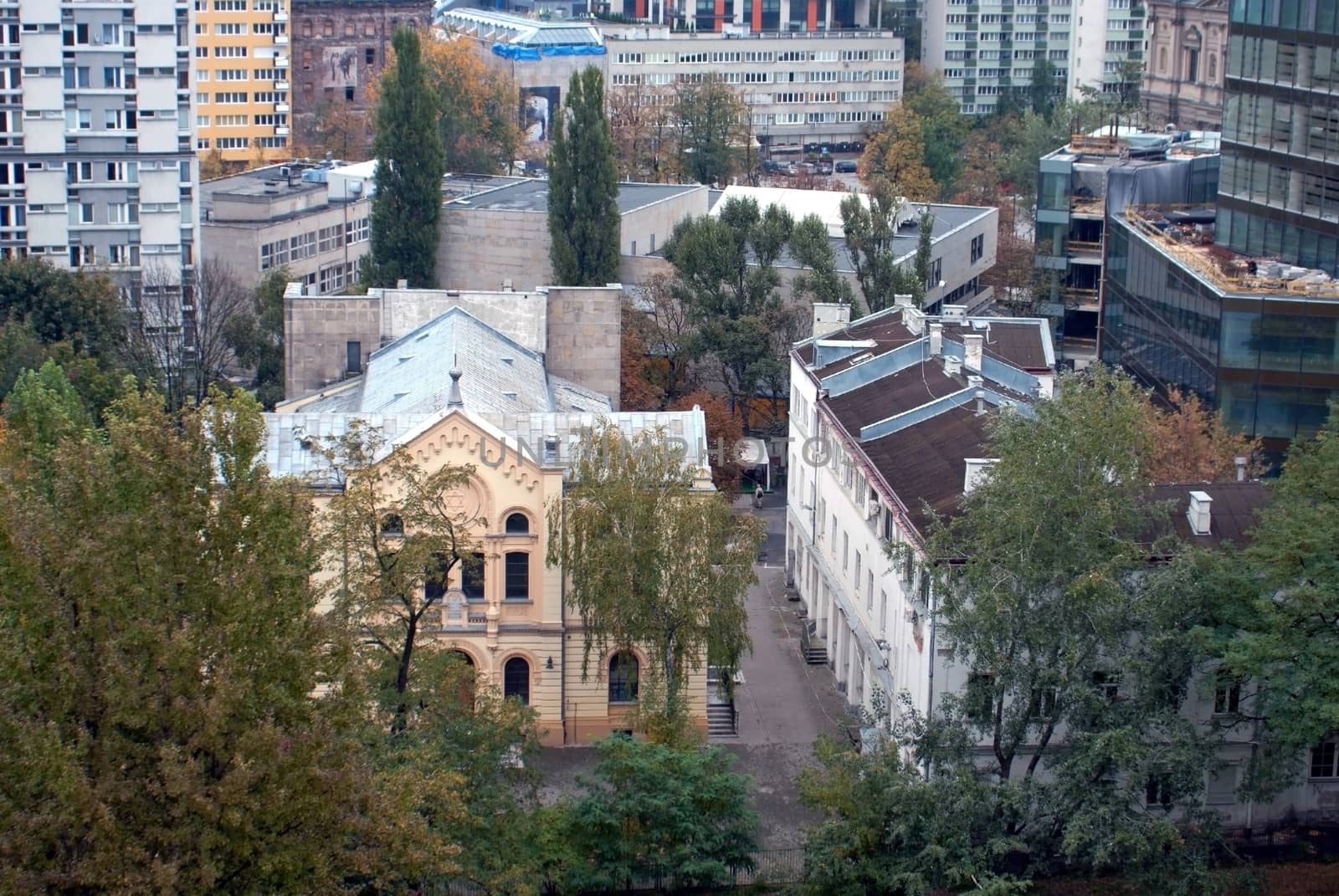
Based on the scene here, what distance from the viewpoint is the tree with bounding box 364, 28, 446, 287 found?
77.5 m

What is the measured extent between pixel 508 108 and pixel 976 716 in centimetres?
9541

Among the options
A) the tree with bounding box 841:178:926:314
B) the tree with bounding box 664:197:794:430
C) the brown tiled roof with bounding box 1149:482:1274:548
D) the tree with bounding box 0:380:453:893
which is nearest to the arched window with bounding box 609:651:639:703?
the brown tiled roof with bounding box 1149:482:1274:548

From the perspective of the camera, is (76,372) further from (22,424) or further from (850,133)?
(850,133)

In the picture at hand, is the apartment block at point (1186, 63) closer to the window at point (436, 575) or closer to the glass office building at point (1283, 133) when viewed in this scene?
the glass office building at point (1283, 133)

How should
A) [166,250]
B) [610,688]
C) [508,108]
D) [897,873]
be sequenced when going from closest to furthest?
[897,873] < [610,688] < [166,250] < [508,108]

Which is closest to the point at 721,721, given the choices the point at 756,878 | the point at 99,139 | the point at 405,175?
the point at 756,878

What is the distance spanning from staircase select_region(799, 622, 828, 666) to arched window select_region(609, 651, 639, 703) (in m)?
8.67

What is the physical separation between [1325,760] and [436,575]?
63.5 feet

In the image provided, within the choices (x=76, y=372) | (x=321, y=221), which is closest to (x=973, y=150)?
(x=321, y=221)

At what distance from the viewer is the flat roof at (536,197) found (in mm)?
83250

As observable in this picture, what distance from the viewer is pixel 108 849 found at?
87.2 feet

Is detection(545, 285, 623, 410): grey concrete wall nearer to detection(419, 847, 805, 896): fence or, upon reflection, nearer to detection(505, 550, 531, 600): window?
detection(505, 550, 531, 600): window

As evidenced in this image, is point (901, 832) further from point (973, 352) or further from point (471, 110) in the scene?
point (471, 110)

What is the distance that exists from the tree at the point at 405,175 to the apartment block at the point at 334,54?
2421 inches
